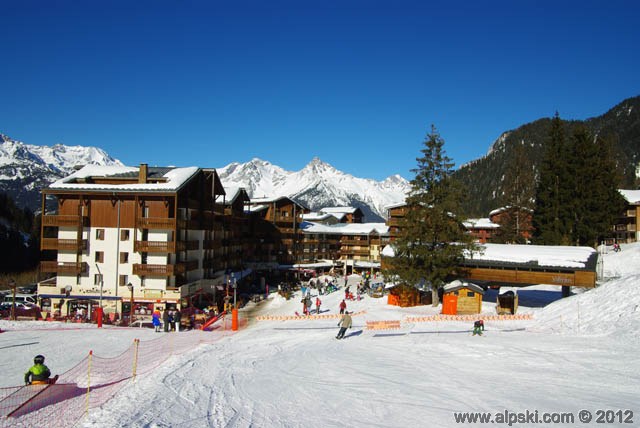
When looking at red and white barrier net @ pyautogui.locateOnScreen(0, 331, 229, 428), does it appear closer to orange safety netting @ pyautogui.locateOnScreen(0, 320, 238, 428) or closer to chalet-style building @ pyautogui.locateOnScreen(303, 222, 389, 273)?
orange safety netting @ pyautogui.locateOnScreen(0, 320, 238, 428)

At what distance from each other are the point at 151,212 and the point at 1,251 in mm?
48389

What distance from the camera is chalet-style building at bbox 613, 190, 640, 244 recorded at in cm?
6800

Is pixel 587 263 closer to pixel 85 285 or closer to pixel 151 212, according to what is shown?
pixel 151 212

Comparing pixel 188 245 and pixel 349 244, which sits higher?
pixel 349 244

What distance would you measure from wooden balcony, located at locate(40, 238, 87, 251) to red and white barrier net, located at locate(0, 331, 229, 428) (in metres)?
23.1

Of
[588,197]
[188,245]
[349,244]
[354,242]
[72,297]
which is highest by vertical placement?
[588,197]

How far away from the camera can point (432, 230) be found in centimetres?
3412

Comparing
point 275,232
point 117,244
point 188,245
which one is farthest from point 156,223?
point 275,232

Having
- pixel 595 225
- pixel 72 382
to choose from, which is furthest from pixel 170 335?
pixel 595 225

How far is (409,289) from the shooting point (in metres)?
35.2

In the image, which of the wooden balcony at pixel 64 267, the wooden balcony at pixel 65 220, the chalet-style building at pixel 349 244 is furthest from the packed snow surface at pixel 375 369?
the chalet-style building at pixel 349 244

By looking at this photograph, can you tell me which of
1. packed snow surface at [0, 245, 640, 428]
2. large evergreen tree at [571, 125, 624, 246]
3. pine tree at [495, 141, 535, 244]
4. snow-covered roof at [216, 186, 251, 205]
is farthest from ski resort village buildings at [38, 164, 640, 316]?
pine tree at [495, 141, 535, 244]

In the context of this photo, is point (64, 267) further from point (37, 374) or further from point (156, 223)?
point (37, 374)

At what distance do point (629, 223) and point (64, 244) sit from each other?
75.3 metres
